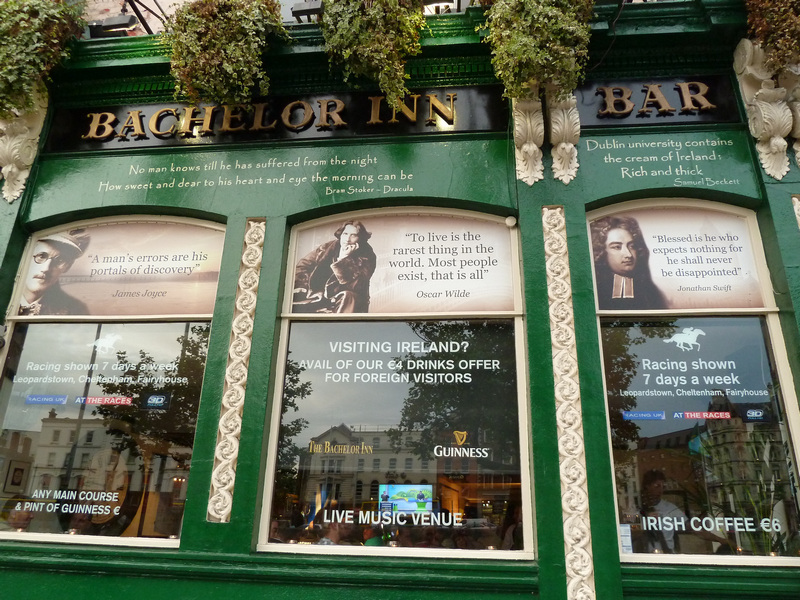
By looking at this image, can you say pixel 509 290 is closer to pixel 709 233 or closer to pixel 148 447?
pixel 709 233

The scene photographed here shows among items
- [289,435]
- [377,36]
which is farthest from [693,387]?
[377,36]

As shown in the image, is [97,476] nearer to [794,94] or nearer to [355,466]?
[355,466]

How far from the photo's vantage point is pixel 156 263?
18.7 ft

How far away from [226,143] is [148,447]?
10.5ft

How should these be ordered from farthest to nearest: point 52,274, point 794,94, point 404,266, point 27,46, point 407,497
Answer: point 52,274
point 27,46
point 404,266
point 794,94
point 407,497

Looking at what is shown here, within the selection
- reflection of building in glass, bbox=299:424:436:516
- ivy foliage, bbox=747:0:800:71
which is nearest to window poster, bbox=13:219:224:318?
reflection of building in glass, bbox=299:424:436:516

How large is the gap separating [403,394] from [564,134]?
9.60ft

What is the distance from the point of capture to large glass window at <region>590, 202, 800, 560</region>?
14.5 ft

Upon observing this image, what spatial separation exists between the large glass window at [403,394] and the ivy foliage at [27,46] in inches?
125

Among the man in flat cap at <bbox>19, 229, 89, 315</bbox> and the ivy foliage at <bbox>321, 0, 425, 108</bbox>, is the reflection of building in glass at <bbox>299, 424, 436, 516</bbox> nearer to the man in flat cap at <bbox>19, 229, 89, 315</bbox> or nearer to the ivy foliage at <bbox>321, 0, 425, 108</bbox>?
the man in flat cap at <bbox>19, 229, 89, 315</bbox>

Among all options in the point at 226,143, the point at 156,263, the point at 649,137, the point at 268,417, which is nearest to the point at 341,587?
the point at 268,417

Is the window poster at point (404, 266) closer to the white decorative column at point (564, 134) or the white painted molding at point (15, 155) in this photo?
the white decorative column at point (564, 134)

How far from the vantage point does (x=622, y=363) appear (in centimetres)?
491

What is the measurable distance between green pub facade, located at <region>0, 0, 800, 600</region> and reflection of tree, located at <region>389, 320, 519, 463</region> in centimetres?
3
